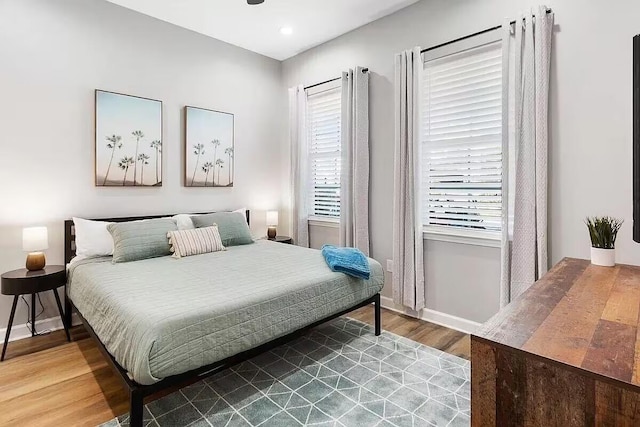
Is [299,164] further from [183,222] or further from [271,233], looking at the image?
[183,222]

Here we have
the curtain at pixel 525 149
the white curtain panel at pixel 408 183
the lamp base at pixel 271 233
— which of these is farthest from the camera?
the lamp base at pixel 271 233

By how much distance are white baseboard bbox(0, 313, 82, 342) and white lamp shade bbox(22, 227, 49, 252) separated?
71cm

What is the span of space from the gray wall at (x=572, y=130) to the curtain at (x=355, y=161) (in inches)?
27.9

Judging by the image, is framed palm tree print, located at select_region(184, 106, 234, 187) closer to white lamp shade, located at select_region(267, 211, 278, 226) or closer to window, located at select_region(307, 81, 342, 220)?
white lamp shade, located at select_region(267, 211, 278, 226)

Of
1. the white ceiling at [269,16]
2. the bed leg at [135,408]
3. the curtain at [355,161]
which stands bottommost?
the bed leg at [135,408]

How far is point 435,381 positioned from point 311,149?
9.97 feet

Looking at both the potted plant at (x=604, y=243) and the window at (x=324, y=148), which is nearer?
the potted plant at (x=604, y=243)

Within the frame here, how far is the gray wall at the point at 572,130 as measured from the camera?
2.27m

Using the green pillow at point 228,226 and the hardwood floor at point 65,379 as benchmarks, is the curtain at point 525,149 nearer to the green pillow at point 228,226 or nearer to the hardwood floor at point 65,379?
the hardwood floor at point 65,379

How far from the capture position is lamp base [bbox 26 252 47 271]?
9.06ft

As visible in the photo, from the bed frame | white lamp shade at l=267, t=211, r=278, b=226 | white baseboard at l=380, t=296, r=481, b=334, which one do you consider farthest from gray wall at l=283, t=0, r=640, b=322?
white lamp shade at l=267, t=211, r=278, b=226

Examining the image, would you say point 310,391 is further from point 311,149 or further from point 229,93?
point 229,93

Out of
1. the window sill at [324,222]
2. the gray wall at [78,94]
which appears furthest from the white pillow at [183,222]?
the window sill at [324,222]

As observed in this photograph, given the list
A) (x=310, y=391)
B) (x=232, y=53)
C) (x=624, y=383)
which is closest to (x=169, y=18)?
(x=232, y=53)
